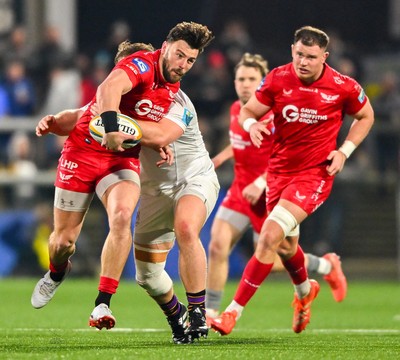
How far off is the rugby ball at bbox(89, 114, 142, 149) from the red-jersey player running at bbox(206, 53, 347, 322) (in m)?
2.83

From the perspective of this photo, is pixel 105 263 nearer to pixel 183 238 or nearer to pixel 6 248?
pixel 183 238

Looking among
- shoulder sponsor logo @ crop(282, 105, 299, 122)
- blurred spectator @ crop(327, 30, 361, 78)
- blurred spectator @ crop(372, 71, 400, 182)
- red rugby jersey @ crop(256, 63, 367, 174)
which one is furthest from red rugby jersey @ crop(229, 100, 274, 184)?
blurred spectator @ crop(327, 30, 361, 78)

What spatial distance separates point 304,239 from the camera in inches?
694

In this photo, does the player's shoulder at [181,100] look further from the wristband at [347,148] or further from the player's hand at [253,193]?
the player's hand at [253,193]

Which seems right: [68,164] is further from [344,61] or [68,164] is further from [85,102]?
[344,61]

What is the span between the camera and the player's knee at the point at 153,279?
8742 mm

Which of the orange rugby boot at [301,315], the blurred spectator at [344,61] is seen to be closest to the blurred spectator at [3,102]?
the blurred spectator at [344,61]

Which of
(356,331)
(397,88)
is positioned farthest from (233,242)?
(397,88)

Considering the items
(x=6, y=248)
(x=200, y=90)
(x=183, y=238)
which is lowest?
(x=6, y=248)

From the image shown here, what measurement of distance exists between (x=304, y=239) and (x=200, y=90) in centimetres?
384

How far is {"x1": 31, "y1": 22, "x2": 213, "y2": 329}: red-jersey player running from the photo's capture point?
7984 millimetres

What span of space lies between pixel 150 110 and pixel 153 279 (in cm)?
127

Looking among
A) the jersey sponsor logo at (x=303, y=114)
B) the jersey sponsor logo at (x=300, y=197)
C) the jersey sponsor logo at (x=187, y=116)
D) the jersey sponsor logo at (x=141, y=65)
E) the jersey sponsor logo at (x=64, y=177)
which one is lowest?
the jersey sponsor logo at (x=300, y=197)

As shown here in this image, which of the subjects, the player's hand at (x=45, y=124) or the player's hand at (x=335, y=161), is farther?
the player's hand at (x=335, y=161)
